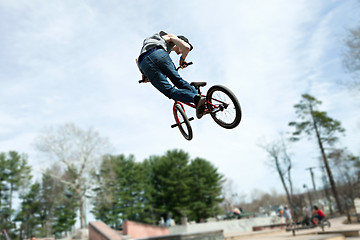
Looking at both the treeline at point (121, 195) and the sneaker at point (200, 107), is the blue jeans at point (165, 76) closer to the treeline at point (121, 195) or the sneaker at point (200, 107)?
the sneaker at point (200, 107)

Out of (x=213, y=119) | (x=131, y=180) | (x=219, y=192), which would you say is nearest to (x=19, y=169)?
(x=131, y=180)

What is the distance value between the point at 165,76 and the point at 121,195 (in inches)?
1964

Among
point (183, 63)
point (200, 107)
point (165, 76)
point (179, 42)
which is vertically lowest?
point (200, 107)

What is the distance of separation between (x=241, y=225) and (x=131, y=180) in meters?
23.2

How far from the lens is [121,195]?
2028 inches

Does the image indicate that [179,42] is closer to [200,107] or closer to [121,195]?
[200,107]

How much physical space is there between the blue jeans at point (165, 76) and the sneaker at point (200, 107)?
0.13 m

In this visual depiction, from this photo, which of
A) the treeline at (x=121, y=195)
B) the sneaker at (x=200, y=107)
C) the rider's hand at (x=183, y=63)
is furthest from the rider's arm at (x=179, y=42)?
the treeline at (x=121, y=195)

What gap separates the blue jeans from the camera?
431 cm

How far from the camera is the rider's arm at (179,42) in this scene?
4.39 metres

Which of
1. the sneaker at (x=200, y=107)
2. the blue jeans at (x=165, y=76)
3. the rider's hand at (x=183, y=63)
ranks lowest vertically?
the sneaker at (x=200, y=107)

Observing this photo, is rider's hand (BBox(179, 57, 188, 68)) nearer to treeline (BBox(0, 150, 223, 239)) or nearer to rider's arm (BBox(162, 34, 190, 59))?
rider's arm (BBox(162, 34, 190, 59))

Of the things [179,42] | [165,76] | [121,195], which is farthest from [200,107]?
[121,195]

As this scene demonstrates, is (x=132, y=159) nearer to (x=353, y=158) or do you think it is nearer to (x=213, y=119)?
(x=353, y=158)
